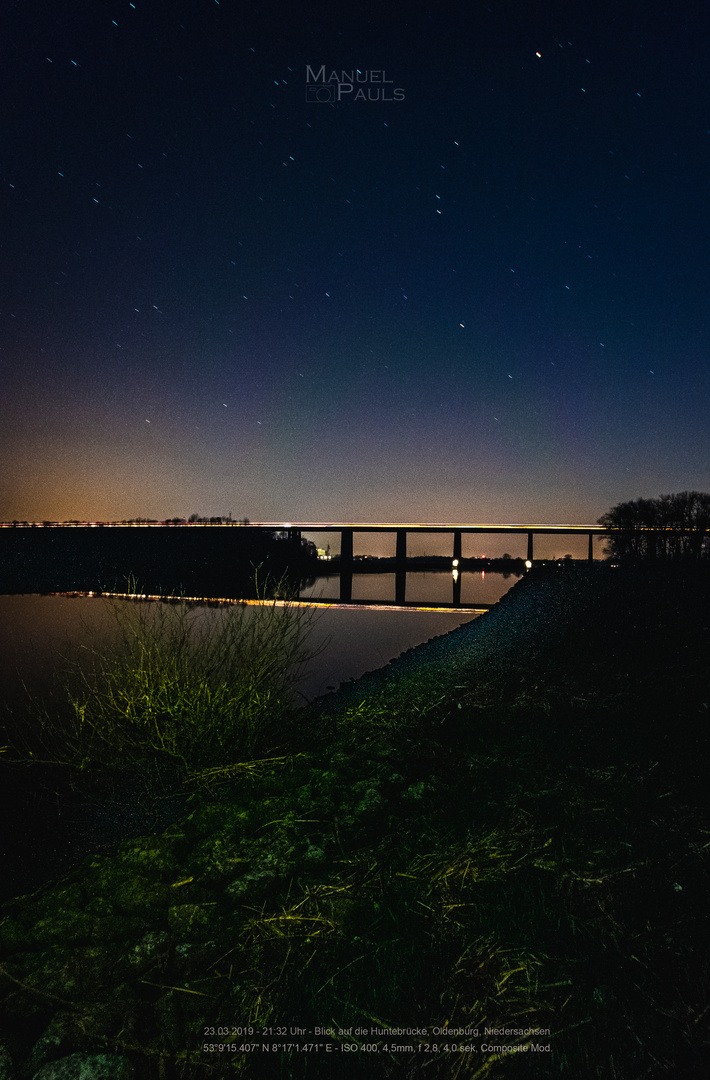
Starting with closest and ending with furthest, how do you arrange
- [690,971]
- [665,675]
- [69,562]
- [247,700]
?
[690,971] → [247,700] → [665,675] → [69,562]

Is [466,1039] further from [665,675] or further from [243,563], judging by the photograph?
[243,563]

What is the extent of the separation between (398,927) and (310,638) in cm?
1659

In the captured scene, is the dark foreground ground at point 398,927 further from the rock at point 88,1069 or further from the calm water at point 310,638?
the calm water at point 310,638

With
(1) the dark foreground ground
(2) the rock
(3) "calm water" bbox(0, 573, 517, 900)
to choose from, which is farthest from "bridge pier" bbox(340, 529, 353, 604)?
(2) the rock

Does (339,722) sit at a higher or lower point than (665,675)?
lower

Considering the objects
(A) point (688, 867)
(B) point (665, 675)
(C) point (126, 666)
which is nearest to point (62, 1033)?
(A) point (688, 867)

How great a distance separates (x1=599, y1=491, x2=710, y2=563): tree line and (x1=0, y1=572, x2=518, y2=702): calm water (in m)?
25.9

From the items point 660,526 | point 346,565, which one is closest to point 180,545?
point 346,565

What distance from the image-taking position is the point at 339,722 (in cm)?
623

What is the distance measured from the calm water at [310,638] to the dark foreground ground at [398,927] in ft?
7.11

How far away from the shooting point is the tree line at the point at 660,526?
44.6 meters

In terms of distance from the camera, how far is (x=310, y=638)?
18.9 metres

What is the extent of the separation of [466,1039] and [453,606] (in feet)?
104

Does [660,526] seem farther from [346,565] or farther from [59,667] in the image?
[59,667]
